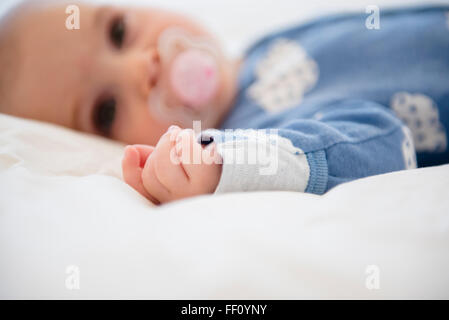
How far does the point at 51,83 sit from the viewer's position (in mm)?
722

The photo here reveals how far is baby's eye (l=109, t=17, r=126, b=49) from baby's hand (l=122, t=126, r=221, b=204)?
1.50 feet

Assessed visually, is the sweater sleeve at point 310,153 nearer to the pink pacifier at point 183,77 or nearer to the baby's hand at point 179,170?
the baby's hand at point 179,170

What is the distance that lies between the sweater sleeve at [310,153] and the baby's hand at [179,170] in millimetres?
17

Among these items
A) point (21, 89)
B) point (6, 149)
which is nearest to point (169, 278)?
point (6, 149)

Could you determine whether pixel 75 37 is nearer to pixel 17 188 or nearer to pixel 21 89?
pixel 21 89

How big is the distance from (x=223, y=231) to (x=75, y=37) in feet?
2.03

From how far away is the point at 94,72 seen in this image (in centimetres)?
76

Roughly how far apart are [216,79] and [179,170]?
48 cm

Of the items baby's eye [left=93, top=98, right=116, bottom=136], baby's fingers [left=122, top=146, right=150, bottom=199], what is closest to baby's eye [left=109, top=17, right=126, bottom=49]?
baby's eye [left=93, top=98, right=116, bottom=136]

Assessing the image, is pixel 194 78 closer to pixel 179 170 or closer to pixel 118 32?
pixel 118 32

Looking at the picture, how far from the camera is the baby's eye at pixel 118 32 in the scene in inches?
31.2

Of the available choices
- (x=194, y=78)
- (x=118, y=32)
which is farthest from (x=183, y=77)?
(x=118, y=32)

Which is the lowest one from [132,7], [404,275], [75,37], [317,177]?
[404,275]

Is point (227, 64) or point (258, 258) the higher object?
point (227, 64)
